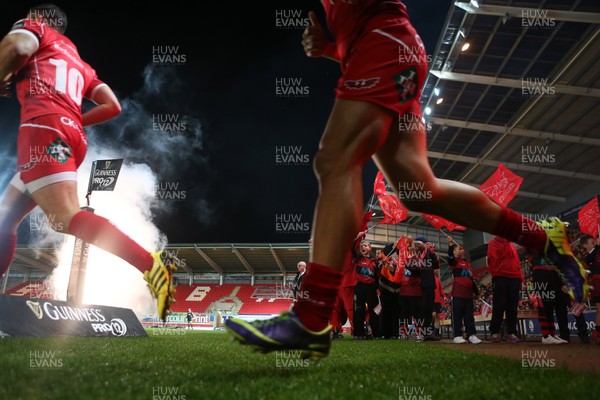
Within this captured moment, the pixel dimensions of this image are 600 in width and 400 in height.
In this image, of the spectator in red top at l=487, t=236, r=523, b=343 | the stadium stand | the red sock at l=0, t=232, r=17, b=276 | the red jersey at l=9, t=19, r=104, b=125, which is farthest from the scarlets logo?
the stadium stand

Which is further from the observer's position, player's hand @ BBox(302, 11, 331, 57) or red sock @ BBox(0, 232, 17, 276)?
red sock @ BBox(0, 232, 17, 276)

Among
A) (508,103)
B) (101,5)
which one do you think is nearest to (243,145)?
(101,5)

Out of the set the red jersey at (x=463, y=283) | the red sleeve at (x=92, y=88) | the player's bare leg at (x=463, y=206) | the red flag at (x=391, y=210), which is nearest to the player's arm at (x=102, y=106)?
the red sleeve at (x=92, y=88)

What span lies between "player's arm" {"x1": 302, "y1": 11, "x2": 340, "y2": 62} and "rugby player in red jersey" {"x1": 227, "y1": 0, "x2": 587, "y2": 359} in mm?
253

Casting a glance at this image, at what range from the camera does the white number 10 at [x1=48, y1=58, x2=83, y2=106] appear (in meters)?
2.67

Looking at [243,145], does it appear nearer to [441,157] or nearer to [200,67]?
[200,67]

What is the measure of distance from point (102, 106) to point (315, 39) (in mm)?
1842

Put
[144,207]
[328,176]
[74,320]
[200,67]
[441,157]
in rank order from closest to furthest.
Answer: [328,176]
[74,320]
[441,157]
[144,207]
[200,67]

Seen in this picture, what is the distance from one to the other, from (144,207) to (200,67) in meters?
16.7

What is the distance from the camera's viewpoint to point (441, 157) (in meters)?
20.9

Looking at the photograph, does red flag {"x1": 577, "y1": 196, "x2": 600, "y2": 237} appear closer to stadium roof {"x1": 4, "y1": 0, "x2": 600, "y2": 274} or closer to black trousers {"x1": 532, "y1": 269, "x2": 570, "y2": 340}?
black trousers {"x1": 532, "y1": 269, "x2": 570, "y2": 340}

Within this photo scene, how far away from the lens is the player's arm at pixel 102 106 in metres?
3.07

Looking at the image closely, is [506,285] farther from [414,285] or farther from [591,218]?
[591,218]

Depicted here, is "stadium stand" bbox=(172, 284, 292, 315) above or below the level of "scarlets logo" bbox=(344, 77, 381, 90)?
below
